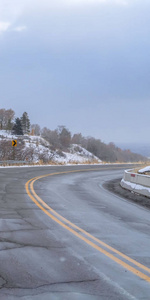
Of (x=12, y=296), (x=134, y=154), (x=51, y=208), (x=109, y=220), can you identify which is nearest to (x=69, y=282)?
(x=12, y=296)

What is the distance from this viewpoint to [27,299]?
11.6 feet

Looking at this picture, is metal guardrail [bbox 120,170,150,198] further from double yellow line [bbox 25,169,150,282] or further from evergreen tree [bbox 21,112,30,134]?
evergreen tree [bbox 21,112,30,134]

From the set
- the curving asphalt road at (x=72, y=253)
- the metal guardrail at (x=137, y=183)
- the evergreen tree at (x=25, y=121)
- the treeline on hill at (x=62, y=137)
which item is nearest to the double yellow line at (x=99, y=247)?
the curving asphalt road at (x=72, y=253)

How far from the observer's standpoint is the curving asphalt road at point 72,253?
383 centimetres

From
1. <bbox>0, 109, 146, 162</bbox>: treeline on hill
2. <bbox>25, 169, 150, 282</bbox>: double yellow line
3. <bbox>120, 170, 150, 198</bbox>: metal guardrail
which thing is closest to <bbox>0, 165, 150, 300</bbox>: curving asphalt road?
<bbox>25, 169, 150, 282</bbox>: double yellow line

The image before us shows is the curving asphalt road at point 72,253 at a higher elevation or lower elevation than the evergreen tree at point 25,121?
lower

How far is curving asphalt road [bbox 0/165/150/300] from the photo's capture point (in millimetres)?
3828

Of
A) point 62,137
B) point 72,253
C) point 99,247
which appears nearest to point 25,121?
point 62,137

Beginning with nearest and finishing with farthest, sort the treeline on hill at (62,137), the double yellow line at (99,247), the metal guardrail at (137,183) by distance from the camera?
the double yellow line at (99,247), the metal guardrail at (137,183), the treeline on hill at (62,137)

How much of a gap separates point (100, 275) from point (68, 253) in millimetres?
1030

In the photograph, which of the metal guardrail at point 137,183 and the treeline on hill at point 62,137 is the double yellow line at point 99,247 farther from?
the treeline on hill at point 62,137

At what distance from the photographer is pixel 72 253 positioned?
5.22 metres

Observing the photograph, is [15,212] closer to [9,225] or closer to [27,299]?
[9,225]

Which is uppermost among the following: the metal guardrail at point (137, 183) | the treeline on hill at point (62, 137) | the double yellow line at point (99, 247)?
the treeline on hill at point (62, 137)
